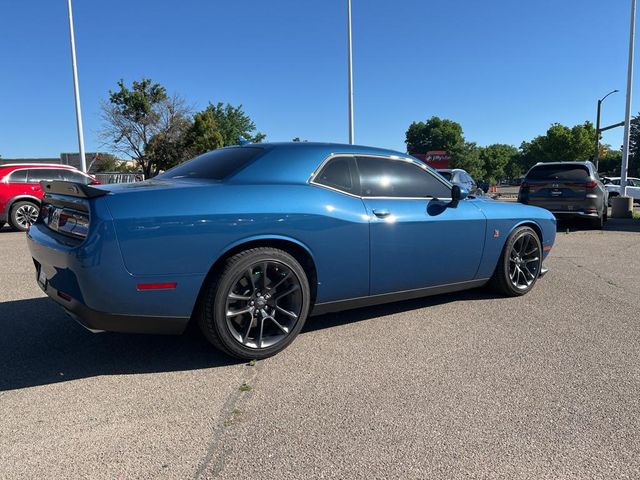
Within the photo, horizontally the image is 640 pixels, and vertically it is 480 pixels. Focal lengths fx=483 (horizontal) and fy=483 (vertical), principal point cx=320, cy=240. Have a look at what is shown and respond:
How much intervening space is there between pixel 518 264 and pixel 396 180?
1846 millimetres

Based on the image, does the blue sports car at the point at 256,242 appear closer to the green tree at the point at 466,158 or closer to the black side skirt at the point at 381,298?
the black side skirt at the point at 381,298

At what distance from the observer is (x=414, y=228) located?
3988 mm

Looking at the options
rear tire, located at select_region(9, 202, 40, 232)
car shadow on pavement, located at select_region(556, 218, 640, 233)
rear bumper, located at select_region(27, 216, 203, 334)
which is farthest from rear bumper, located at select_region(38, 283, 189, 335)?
car shadow on pavement, located at select_region(556, 218, 640, 233)

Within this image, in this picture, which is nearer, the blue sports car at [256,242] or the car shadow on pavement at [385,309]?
the blue sports car at [256,242]

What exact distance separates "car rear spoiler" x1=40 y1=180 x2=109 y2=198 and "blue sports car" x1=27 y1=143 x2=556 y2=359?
1 centimetres

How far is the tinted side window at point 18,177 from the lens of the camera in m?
11.2

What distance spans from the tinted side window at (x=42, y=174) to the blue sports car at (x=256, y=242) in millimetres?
9175

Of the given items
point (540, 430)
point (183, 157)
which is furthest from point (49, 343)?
point (183, 157)

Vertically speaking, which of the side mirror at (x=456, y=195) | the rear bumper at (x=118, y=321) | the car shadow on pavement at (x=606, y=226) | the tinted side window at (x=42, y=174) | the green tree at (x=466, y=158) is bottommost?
the car shadow on pavement at (x=606, y=226)

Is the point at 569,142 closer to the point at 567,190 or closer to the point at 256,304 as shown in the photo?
the point at 567,190

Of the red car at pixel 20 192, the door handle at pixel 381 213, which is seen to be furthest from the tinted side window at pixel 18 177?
the door handle at pixel 381 213

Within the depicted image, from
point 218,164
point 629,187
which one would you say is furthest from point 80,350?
point 629,187

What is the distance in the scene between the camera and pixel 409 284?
408 cm

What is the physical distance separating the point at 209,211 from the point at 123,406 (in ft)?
4.04
